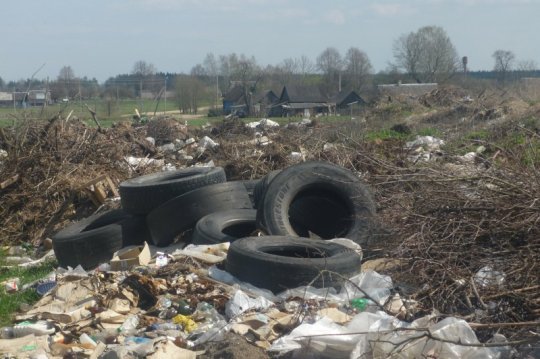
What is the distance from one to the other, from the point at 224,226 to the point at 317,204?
3.73 ft

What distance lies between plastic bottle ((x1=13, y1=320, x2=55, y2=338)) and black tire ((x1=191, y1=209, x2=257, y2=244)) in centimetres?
225

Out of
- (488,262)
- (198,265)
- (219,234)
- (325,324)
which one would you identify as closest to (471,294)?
(488,262)

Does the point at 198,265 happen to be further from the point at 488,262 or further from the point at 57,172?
the point at 57,172

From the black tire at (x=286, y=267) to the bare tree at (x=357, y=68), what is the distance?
55.8 meters

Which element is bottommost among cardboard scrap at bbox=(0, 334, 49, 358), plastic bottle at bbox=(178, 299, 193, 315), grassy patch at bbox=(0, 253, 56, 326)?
grassy patch at bbox=(0, 253, 56, 326)

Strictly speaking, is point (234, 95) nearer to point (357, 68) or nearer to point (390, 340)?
point (357, 68)

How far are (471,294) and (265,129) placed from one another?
43.7ft

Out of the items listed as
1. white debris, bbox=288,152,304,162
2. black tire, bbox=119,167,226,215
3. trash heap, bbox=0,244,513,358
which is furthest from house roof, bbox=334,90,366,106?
trash heap, bbox=0,244,513,358

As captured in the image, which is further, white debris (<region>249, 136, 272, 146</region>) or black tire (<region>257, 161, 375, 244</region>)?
white debris (<region>249, 136, 272, 146</region>)

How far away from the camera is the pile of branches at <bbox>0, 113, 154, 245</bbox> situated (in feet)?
36.8

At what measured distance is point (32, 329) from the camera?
219 inches

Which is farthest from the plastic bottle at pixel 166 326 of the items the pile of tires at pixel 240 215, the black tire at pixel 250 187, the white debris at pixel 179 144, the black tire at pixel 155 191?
the white debris at pixel 179 144

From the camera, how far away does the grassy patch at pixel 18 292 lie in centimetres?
660

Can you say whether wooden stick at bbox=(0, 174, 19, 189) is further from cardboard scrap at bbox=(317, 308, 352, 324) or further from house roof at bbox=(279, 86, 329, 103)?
house roof at bbox=(279, 86, 329, 103)
